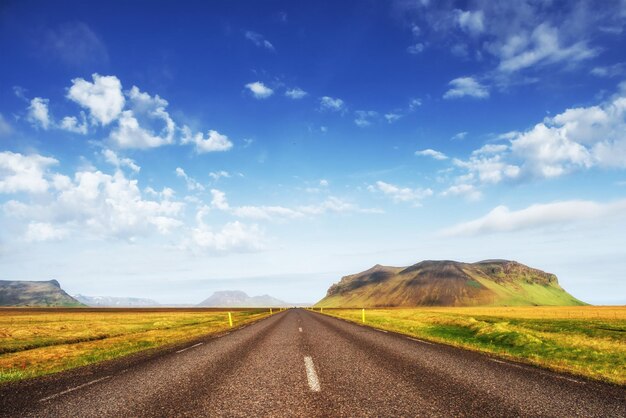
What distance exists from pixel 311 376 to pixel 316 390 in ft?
4.10

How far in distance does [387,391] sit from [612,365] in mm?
9564

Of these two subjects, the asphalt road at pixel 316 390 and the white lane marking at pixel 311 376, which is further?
the white lane marking at pixel 311 376

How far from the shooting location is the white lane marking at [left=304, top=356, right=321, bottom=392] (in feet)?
22.8

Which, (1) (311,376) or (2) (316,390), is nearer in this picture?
(2) (316,390)

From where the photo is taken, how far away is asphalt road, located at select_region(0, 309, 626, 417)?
5.70 m

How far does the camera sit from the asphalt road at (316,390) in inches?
224

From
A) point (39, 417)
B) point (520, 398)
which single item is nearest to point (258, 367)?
point (39, 417)

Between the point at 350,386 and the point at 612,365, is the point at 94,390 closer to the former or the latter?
the point at 350,386

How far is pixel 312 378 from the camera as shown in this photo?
773 cm

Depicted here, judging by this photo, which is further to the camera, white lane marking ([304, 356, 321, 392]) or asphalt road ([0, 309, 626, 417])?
white lane marking ([304, 356, 321, 392])

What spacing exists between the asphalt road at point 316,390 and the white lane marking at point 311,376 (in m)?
0.02

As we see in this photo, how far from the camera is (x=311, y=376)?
7930mm

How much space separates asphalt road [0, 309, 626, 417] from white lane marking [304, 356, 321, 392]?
2cm

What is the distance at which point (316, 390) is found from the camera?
6723 mm
